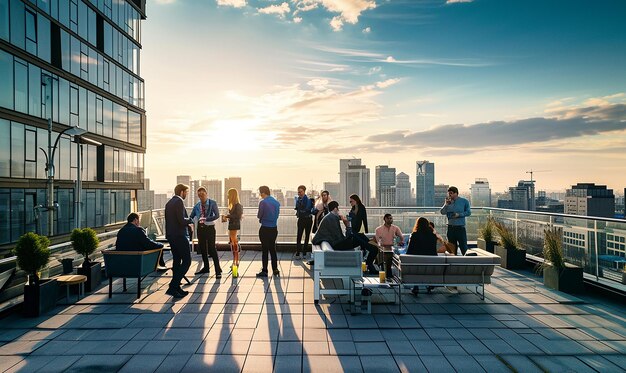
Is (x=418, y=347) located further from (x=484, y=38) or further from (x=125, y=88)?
(x=125, y=88)

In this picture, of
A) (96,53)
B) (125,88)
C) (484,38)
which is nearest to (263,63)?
(484,38)

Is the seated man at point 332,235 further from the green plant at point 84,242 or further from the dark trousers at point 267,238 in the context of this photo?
the green plant at point 84,242

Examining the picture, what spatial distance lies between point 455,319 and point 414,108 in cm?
1806

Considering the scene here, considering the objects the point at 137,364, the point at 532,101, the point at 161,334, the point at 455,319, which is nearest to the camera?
the point at 137,364

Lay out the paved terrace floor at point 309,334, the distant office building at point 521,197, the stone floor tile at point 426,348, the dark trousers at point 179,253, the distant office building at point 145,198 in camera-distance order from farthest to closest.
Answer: the distant office building at point 521,197 → the distant office building at point 145,198 → the dark trousers at point 179,253 → the stone floor tile at point 426,348 → the paved terrace floor at point 309,334

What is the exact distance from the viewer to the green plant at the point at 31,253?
5348 mm

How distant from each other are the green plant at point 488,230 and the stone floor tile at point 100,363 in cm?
830

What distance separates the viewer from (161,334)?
4.69m

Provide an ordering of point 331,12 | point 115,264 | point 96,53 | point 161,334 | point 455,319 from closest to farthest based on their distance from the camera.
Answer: point 161,334
point 455,319
point 115,264
point 331,12
point 96,53

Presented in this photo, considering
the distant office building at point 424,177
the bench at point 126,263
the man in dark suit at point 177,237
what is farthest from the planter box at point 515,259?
the distant office building at point 424,177

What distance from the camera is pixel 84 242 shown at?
22.2 feet

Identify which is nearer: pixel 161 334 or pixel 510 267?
pixel 161 334

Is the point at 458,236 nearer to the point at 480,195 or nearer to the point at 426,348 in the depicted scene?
the point at 426,348

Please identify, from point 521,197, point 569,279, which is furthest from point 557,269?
point 521,197
